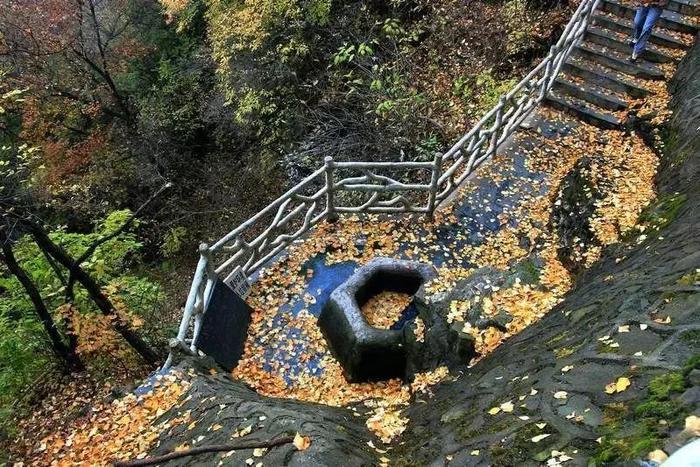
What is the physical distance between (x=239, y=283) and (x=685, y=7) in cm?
1031

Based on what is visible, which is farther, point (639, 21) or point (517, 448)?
point (639, 21)

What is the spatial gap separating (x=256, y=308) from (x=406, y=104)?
6443mm

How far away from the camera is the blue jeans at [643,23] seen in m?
9.09

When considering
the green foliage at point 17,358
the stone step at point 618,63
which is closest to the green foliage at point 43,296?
the green foliage at point 17,358

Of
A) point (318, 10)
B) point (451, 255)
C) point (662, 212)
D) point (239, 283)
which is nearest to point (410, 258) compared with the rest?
point (451, 255)

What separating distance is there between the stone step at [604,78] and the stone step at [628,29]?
1135 mm

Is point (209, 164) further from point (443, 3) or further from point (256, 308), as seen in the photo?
point (256, 308)

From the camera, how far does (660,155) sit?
8125 mm

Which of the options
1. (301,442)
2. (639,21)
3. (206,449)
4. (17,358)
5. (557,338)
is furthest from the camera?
(639,21)

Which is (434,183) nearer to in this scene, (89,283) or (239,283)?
(239,283)

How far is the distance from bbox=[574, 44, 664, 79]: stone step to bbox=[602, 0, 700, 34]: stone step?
3.59ft

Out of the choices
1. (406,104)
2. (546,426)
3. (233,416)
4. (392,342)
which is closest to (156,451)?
(233,416)

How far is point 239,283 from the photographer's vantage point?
7.21m

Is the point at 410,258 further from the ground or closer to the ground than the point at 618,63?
closer to the ground
